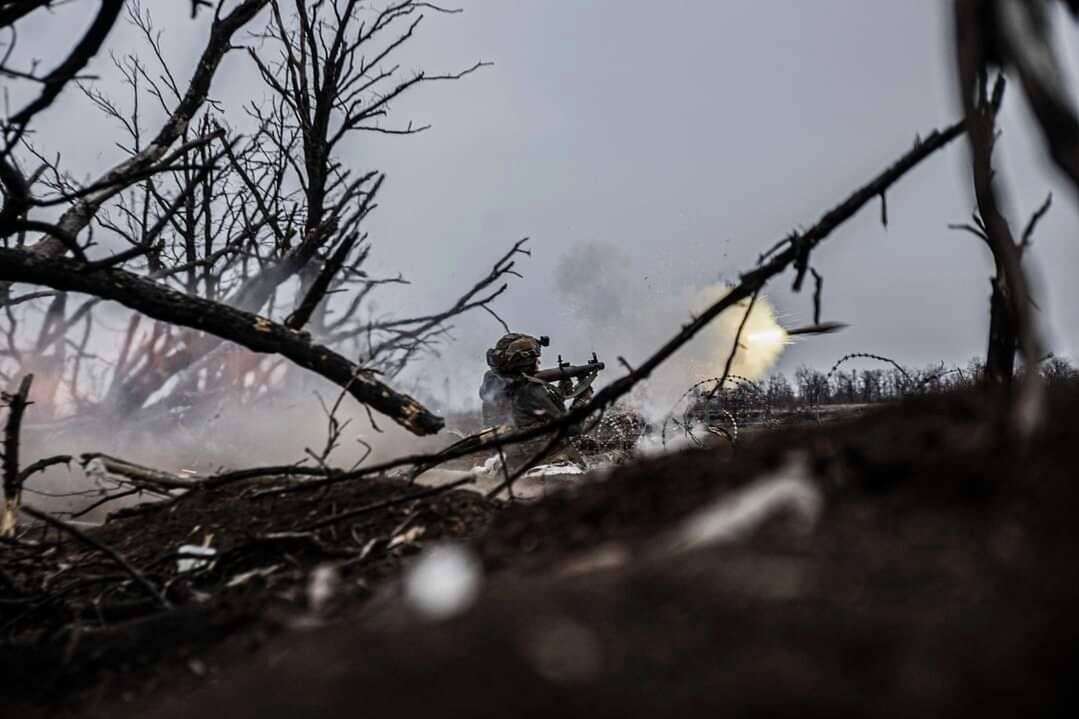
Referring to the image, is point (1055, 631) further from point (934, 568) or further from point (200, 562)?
point (200, 562)

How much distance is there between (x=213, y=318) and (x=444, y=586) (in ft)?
12.1

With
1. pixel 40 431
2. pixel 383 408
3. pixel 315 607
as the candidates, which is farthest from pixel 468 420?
pixel 315 607

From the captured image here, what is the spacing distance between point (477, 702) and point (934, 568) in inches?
26.6

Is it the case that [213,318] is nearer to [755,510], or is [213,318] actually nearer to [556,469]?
[755,510]

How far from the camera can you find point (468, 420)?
121 ft

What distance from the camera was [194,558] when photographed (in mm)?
3566

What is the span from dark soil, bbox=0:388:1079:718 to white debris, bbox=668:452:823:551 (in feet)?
0.10

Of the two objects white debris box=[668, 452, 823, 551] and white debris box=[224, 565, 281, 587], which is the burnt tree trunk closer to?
white debris box=[668, 452, 823, 551]

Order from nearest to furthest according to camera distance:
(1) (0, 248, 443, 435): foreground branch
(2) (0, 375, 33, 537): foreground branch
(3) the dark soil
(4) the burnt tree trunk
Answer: (3) the dark soil < (4) the burnt tree trunk < (2) (0, 375, 33, 537): foreground branch < (1) (0, 248, 443, 435): foreground branch

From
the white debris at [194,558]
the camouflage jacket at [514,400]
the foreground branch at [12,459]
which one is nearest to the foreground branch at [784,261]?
the white debris at [194,558]

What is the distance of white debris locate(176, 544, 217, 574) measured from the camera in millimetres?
3529

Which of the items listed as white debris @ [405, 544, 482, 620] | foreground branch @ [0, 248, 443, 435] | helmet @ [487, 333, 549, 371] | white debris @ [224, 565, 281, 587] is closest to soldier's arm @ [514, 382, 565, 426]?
helmet @ [487, 333, 549, 371]

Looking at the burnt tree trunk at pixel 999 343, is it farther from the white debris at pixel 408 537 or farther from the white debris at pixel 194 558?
the white debris at pixel 194 558

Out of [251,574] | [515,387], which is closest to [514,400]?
[515,387]
